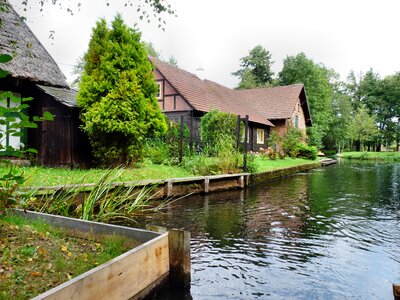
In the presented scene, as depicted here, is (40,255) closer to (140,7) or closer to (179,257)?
(179,257)

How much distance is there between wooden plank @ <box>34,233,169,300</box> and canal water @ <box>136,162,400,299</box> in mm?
398

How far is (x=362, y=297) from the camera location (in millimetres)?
3953

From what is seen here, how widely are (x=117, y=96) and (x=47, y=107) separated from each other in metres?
2.87

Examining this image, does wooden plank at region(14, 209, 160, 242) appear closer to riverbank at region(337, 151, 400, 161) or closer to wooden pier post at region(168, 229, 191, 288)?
wooden pier post at region(168, 229, 191, 288)

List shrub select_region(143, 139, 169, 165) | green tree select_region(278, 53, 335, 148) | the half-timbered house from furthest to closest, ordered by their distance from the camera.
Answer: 1. green tree select_region(278, 53, 335, 148)
2. the half-timbered house
3. shrub select_region(143, 139, 169, 165)

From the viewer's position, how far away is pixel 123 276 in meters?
3.16

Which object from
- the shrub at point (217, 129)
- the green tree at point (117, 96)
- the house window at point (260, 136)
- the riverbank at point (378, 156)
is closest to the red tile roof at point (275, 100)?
the house window at point (260, 136)

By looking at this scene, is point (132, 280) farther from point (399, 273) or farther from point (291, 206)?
point (291, 206)

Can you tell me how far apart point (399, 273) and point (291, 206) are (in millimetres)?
4810

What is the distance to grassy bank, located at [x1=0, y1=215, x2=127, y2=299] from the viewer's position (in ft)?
9.70

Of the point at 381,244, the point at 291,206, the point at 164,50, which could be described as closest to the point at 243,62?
the point at 164,50

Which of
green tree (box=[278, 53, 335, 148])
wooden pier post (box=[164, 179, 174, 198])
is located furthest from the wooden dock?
green tree (box=[278, 53, 335, 148])

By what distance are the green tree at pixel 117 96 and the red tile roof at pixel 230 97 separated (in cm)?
926

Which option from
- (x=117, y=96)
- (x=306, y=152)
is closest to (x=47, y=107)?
(x=117, y=96)
